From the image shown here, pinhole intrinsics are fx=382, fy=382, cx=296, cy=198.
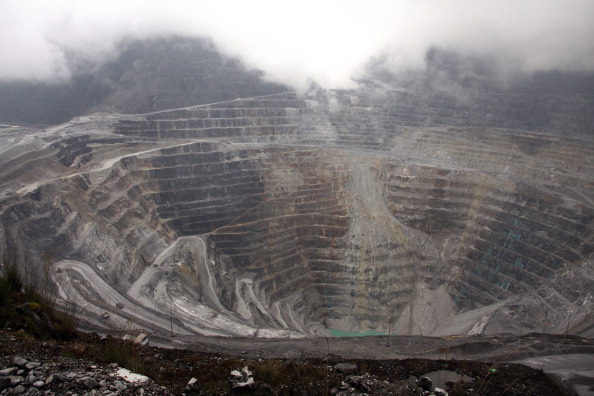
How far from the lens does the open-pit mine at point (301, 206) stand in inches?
1741

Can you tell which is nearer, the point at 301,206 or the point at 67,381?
the point at 67,381

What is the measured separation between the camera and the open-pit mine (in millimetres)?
44219

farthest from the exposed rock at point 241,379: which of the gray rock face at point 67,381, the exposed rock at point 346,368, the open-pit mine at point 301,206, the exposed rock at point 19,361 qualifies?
the open-pit mine at point 301,206

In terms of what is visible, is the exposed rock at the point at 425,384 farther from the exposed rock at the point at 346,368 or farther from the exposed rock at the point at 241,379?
the exposed rock at the point at 241,379

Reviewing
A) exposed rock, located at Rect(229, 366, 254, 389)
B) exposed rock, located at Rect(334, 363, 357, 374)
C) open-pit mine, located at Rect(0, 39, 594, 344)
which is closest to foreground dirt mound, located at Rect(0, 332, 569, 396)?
exposed rock, located at Rect(334, 363, 357, 374)

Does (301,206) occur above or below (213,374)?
below

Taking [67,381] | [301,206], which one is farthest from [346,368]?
[301,206]

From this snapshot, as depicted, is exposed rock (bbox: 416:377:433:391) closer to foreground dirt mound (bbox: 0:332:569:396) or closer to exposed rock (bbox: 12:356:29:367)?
foreground dirt mound (bbox: 0:332:569:396)

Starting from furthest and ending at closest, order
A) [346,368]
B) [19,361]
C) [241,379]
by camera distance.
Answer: [346,368]
[241,379]
[19,361]

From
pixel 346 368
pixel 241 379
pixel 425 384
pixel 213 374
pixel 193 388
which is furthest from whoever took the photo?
pixel 346 368

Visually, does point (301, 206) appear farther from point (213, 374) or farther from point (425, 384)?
point (213, 374)

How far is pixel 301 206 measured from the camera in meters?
64.8

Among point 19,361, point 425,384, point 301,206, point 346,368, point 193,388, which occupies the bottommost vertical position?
point 346,368

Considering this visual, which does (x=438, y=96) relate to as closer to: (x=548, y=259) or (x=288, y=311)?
(x=548, y=259)
